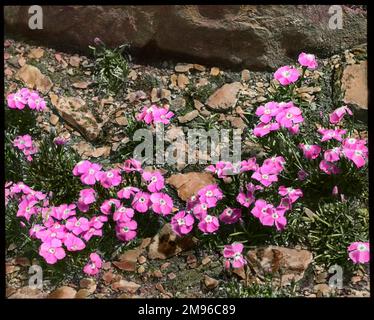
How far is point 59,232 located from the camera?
4.02 meters

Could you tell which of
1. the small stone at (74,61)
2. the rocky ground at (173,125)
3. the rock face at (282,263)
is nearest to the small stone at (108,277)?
the rocky ground at (173,125)

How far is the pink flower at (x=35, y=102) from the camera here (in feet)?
15.6

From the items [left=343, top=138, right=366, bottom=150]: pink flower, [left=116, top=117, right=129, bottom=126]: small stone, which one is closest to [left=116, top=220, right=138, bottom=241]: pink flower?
[left=116, top=117, right=129, bottom=126]: small stone

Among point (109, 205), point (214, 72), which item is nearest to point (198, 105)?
point (214, 72)

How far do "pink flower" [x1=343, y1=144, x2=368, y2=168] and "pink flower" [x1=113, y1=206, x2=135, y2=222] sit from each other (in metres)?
1.55

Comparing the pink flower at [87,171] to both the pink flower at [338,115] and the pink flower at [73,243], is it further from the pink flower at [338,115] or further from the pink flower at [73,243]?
the pink flower at [338,115]

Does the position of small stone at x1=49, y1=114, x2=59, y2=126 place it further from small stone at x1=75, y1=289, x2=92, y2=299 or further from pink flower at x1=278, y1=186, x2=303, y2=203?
pink flower at x1=278, y1=186, x2=303, y2=203

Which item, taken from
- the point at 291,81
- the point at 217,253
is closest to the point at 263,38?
the point at 291,81

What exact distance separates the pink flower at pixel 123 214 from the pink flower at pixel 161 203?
0.17 meters

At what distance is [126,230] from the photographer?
4.09 m

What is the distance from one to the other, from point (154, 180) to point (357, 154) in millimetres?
1437

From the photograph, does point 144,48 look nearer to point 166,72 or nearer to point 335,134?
point 166,72

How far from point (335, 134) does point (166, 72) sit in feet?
5.78

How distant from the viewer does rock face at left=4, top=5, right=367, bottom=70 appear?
502 cm
